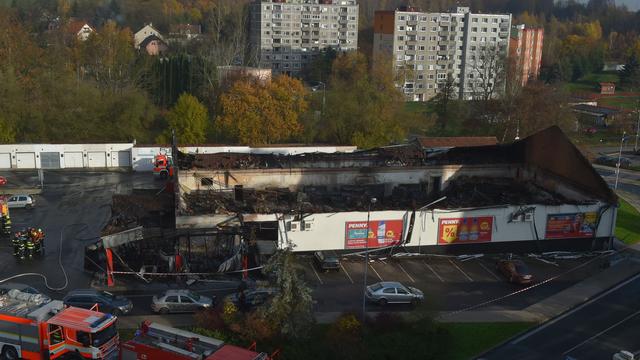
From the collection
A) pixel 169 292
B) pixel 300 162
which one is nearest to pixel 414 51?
pixel 300 162

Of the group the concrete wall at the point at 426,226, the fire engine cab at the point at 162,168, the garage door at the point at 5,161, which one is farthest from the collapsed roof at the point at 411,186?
the garage door at the point at 5,161

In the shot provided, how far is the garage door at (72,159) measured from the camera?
41.3 metres

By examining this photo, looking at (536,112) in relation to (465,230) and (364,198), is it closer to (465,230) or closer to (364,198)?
(364,198)

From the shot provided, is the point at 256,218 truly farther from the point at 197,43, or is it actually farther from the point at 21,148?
the point at 197,43

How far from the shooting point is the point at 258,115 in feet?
147

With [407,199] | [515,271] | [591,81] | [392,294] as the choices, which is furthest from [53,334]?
[591,81]

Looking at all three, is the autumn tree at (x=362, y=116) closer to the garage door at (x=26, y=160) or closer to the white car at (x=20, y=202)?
the garage door at (x=26, y=160)

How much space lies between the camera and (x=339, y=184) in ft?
108

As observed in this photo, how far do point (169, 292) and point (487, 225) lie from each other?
1416 centimetres

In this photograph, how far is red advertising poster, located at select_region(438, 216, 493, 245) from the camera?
27119 millimetres

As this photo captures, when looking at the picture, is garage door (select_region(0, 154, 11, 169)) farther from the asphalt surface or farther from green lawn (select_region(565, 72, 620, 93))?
green lawn (select_region(565, 72, 620, 93))

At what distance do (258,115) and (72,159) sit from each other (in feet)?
42.1

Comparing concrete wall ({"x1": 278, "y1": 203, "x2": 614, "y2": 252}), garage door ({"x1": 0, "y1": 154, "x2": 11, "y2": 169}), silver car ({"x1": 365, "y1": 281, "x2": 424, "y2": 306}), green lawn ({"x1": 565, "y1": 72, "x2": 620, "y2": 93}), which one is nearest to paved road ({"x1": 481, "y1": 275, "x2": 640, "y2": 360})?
silver car ({"x1": 365, "y1": 281, "x2": 424, "y2": 306})

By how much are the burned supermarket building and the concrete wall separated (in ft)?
0.15
